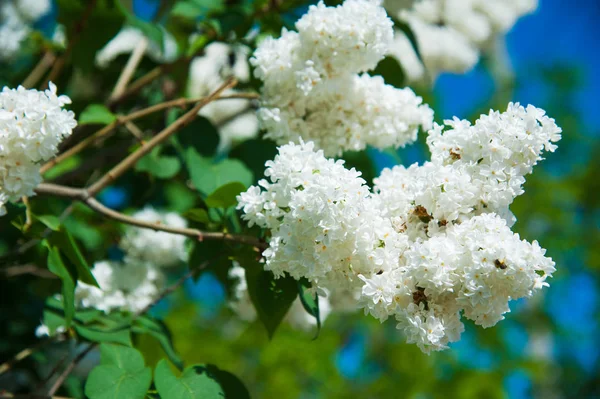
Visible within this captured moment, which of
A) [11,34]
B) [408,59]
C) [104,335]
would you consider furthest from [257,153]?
[11,34]

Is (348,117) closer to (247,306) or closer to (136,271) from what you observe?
(247,306)

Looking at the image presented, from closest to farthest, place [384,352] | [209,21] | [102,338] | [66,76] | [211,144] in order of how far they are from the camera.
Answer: [102,338] → [211,144] → [209,21] → [66,76] → [384,352]

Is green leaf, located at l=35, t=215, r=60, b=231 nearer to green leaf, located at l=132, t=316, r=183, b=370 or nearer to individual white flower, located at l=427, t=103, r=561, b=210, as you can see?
green leaf, located at l=132, t=316, r=183, b=370

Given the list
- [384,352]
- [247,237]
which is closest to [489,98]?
[384,352]

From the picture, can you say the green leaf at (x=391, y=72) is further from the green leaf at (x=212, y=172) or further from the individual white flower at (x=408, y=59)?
the individual white flower at (x=408, y=59)

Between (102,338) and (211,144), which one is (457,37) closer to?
(211,144)

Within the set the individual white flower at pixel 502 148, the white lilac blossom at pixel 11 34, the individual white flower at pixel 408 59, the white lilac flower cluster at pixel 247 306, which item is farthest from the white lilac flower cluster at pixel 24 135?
the individual white flower at pixel 408 59
